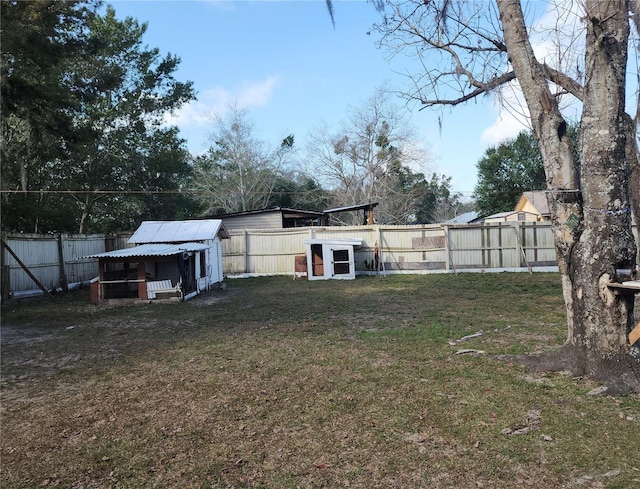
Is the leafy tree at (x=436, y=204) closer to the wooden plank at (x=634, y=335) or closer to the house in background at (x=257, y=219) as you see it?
the house in background at (x=257, y=219)

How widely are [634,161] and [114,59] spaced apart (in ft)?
86.2

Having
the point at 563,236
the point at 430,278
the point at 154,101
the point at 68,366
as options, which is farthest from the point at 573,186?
the point at 154,101

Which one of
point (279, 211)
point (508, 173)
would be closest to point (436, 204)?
point (508, 173)

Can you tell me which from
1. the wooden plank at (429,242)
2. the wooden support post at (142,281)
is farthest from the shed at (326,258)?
the wooden support post at (142,281)

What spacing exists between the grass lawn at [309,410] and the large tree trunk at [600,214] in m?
0.36

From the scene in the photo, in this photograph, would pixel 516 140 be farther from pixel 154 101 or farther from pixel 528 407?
pixel 528 407

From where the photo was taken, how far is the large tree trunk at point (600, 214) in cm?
372

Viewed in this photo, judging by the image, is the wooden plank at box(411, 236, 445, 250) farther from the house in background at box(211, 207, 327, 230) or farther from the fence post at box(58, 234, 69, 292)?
the fence post at box(58, 234, 69, 292)

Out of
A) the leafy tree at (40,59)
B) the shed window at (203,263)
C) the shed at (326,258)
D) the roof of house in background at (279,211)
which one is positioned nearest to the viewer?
the leafy tree at (40,59)

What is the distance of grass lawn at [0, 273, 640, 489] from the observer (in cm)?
264

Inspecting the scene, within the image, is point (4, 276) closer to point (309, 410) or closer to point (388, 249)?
point (309, 410)

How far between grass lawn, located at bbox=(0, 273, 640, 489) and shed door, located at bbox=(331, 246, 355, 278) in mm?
7747

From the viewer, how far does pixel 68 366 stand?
17.4ft

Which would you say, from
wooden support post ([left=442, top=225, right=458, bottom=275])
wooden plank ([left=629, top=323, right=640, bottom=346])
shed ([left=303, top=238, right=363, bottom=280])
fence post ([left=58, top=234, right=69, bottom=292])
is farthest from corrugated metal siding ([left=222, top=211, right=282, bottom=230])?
wooden plank ([left=629, top=323, right=640, bottom=346])
